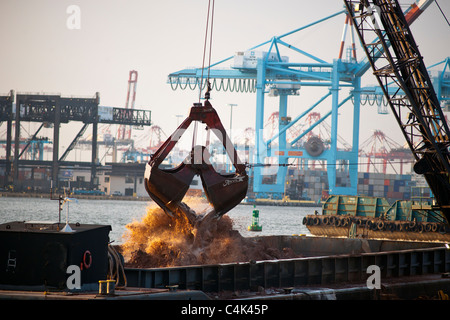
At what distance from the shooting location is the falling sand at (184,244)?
18281mm

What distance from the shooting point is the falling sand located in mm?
18281

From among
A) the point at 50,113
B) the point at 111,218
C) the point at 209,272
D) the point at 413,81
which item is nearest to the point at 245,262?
the point at 209,272

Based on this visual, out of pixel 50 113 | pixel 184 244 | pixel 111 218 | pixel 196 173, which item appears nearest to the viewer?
pixel 196 173

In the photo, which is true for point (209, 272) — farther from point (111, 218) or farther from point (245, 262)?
point (111, 218)

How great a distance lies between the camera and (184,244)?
18.8 meters

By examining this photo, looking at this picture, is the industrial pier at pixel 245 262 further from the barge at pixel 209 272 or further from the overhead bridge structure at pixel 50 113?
the overhead bridge structure at pixel 50 113

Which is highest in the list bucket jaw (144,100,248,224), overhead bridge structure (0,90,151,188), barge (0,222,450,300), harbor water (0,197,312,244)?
overhead bridge structure (0,90,151,188)

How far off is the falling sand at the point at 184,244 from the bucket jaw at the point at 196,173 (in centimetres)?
68

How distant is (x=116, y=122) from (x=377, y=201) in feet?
302

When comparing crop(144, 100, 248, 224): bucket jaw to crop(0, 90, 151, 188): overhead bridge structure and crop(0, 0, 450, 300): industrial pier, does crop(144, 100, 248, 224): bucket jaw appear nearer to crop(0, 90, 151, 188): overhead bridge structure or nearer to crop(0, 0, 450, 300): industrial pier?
crop(0, 0, 450, 300): industrial pier

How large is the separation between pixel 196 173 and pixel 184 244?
6.72 feet

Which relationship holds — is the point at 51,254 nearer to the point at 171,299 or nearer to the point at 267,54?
the point at 171,299

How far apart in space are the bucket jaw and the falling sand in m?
0.68

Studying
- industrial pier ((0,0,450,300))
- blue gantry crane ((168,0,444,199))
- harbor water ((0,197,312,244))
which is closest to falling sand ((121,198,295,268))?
industrial pier ((0,0,450,300))
